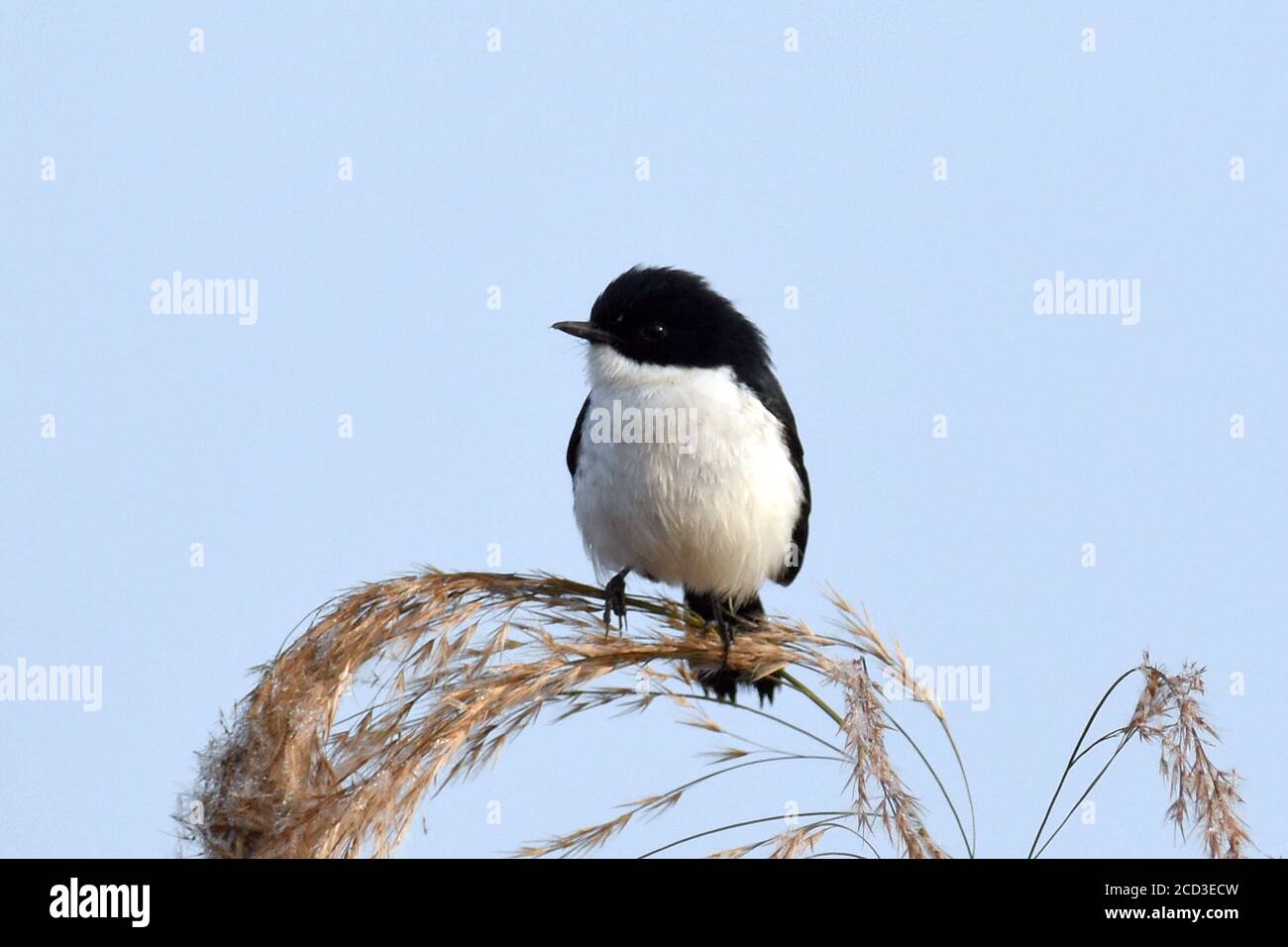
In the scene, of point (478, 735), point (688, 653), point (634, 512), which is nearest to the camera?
point (478, 735)

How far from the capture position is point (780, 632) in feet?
13.5

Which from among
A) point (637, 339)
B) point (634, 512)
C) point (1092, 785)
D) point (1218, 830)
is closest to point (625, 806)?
point (1092, 785)

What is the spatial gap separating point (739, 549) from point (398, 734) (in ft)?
8.60

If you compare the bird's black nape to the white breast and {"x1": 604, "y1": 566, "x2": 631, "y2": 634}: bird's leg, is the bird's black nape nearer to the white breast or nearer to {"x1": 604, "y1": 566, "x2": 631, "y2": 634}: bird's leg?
the white breast

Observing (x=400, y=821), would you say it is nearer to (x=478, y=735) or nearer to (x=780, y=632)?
(x=478, y=735)

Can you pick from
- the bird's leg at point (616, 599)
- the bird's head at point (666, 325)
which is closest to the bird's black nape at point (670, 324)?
the bird's head at point (666, 325)

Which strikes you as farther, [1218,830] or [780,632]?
[780,632]

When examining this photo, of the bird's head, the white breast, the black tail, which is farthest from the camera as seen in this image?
the bird's head

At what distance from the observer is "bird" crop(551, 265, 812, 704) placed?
19.4 ft

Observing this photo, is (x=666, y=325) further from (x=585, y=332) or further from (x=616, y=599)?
(x=616, y=599)

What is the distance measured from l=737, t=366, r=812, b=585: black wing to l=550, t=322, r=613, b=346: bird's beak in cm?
55

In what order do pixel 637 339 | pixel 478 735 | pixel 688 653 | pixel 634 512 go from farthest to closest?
pixel 637 339
pixel 634 512
pixel 688 653
pixel 478 735

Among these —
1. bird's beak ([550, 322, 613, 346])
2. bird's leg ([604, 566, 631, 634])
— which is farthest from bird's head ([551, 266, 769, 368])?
bird's leg ([604, 566, 631, 634])
